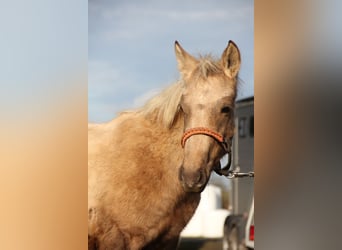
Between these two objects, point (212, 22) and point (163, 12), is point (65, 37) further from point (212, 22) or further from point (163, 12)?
point (212, 22)

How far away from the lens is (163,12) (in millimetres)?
2984

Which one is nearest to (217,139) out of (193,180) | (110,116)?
(193,180)

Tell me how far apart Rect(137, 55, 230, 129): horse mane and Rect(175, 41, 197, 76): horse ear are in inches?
0.9

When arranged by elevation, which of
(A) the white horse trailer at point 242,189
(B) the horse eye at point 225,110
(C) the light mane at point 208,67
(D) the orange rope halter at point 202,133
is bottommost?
(A) the white horse trailer at point 242,189

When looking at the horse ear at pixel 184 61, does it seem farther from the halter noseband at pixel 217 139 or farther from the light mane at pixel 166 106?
the halter noseband at pixel 217 139

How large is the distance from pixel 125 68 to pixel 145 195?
545 mm

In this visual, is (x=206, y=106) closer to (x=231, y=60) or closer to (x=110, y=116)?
(x=231, y=60)

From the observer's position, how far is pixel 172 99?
2998mm

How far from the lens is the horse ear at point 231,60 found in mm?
2969

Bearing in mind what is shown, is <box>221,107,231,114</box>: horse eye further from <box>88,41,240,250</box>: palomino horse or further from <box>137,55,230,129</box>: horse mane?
Answer: <box>137,55,230,129</box>: horse mane

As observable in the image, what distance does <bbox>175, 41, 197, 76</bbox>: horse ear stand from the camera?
2.98 m

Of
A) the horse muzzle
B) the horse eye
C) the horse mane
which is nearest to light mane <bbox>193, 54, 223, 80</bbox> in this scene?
the horse mane

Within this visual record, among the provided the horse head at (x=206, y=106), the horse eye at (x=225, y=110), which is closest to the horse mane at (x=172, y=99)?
the horse head at (x=206, y=106)

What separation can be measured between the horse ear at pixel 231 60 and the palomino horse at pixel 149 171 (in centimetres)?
16
